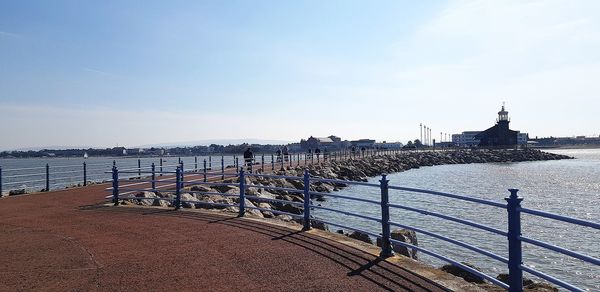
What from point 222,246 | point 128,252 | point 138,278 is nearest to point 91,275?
point 138,278

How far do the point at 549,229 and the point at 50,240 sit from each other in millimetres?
16678

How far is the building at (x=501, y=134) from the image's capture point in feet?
A: 293

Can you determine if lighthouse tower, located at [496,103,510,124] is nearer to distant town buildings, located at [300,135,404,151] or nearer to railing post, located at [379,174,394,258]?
distant town buildings, located at [300,135,404,151]

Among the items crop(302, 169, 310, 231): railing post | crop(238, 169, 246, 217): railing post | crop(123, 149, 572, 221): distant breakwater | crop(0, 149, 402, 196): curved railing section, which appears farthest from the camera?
crop(0, 149, 402, 196): curved railing section

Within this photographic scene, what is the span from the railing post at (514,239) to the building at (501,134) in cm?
9057

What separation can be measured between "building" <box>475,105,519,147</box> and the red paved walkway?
8788 cm

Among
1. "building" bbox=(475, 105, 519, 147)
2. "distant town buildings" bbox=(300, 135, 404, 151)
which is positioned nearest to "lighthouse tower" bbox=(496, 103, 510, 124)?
"building" bbox=(475, 105, 519, 147)

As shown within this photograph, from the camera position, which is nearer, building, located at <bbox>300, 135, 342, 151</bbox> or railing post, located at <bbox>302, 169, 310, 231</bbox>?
railing post, located at <bbox>302, 169, 310, 231</bbox>

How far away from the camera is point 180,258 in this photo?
7652mm

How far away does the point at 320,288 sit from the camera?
19.6ft

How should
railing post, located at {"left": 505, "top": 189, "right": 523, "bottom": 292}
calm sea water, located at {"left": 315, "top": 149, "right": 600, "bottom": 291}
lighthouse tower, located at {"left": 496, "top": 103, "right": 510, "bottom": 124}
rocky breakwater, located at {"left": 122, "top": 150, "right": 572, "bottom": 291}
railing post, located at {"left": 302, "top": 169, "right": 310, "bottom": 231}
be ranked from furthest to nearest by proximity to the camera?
lighthouse tower, located at {"left": 496, "top": 103, "right": 510, "bottom": 124}
calm sea water, located at {"left": 315, "top": 149, "right": 600, "bottom": 291}
rocky breakwater, located at {"left": 122, "top": 150, "right": 572, "bottom": 291}
railing post, located at {"left": 302, "top": 169, "right": 310, "bottom": 231}
railing post, located at {"left": 505, "top": 189, "right": 523, "bottom": 292}

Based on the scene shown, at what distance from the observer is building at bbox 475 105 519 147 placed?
293ft

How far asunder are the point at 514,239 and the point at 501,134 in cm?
9531

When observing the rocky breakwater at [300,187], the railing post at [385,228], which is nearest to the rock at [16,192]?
the rocky breakwater at [300,187]
